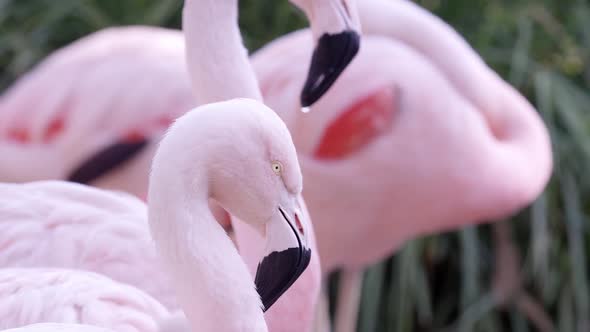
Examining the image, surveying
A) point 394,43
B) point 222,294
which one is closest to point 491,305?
point 394,43

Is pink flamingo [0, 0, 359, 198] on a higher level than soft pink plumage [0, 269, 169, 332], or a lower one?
lower

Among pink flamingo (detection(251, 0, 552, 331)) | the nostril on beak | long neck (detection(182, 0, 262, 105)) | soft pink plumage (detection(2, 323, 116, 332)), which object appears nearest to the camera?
soft pink plumage (detection(2, 323, 116, 332))

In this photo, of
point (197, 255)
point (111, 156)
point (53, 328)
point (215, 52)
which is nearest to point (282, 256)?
point (197, 255)

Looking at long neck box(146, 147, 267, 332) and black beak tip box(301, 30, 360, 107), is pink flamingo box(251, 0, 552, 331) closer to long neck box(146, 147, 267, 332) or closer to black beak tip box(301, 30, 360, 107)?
black beak tip box(301, 30, 360, 107)

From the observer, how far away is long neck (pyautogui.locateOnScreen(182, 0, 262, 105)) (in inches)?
109

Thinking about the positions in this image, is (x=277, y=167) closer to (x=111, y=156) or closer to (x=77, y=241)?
(x=77, y=241)

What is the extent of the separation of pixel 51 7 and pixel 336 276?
2.02 meters

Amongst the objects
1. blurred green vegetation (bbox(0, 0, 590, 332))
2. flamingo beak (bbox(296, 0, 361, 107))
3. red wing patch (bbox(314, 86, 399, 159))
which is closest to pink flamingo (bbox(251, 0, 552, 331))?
red wing patch (bbox(314, 86, 399, 159))

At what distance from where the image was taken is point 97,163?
4.62m

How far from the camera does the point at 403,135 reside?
14.2 ft

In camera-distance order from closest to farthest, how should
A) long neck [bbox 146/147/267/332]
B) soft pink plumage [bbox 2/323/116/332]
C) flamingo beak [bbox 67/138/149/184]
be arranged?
soft pink plumage [bbox 2/323/116/332] → long neck [bbox 146/147/267/332] → flamingo beak [bbox 67/138/149/184]

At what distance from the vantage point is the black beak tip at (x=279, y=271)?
2.13m

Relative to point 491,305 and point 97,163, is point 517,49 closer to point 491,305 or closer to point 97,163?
point 491,305

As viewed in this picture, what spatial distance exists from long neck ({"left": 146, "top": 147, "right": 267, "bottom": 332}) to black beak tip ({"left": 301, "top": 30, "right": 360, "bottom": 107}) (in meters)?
0.57
